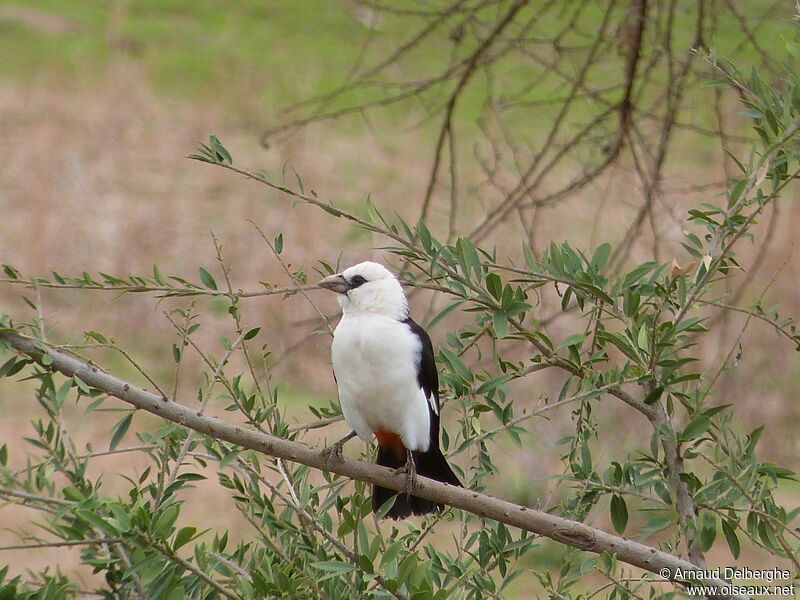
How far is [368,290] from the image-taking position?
2930 millimetres

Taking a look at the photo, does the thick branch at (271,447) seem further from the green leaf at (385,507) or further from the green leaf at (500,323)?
the green leaf at (500,323)

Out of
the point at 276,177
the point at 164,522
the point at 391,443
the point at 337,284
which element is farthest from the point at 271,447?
the point at 276,177

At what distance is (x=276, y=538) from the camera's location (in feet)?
6.98

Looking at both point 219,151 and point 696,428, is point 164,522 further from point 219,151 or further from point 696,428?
point 696,428

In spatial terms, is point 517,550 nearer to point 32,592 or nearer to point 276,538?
point 276,538

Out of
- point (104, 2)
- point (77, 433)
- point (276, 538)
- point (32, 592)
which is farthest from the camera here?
point (104, 2)

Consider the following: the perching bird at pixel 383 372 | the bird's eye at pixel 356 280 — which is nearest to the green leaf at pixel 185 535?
the perching bird at pixel 383 372

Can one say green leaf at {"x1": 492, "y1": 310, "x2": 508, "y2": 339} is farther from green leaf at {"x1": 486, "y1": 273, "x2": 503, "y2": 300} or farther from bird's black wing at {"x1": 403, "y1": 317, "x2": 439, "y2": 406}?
bird's black wing at {"x1": 403, "y1": 317, "x2": 439, "y2": 406}

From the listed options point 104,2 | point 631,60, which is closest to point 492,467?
point 631,60

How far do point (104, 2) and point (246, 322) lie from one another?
826 cm

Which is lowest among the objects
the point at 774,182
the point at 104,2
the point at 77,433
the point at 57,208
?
the point at 77,433

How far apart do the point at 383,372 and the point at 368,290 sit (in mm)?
242

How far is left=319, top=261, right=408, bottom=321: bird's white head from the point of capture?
2.93m

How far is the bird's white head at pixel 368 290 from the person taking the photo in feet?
9.60
